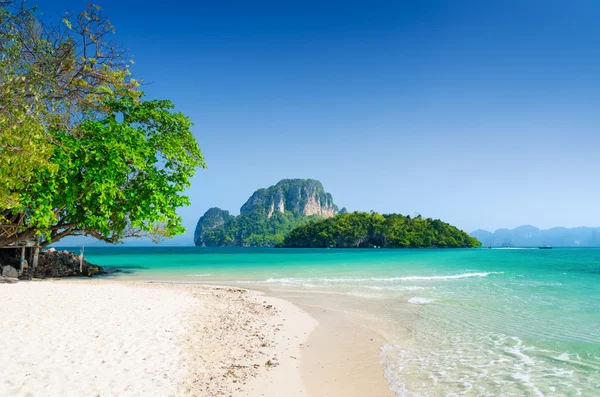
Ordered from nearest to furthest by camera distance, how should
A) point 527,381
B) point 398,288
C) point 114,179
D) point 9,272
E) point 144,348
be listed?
1. point 527,381
2. point 144,348
3. point 114,179
4. point 398,288
5. point 9,272

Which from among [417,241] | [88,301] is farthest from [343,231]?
[88,301]

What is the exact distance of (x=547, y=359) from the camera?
8422 mm

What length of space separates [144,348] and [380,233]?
143m

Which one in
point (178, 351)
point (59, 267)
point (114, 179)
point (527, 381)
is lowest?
point (527, 381)

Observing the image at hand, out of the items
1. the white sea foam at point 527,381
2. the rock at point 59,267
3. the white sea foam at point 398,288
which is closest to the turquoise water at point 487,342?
the white sea foam at point 527,381

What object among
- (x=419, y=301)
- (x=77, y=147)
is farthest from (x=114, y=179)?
(x=419, y=301)

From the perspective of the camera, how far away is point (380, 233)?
146 metres

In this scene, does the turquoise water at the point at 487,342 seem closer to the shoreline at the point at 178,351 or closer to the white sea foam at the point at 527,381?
the white sea foam at the point at 527,381

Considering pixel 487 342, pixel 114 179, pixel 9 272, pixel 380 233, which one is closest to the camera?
pixel 487 342

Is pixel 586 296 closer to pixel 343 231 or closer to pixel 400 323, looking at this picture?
pixel 400 323

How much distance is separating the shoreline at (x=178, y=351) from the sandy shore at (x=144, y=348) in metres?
0.02

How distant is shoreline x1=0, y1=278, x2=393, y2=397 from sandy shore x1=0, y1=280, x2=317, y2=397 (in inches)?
0.7

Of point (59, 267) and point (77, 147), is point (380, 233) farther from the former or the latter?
point (77, 147)

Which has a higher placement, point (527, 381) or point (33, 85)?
point (33, 85)
